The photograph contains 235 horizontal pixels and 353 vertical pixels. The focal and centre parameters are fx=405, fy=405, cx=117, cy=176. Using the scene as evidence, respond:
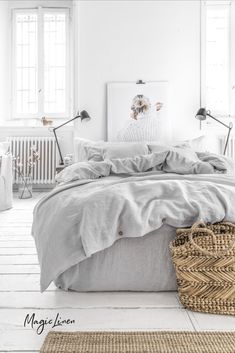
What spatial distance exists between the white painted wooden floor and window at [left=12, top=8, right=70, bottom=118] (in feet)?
12.6

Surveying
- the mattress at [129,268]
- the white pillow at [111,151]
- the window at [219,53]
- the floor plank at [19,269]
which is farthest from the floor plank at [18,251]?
the window at [219,53]

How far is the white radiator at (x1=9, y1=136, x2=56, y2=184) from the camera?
588 cm

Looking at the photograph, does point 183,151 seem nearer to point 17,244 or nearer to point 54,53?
point 17,244

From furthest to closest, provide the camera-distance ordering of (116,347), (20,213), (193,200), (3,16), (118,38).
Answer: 1. (3,16)
2. (118,38)
3. (20,213)
4. (193,200)
5. (116,347)

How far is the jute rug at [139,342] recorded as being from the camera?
5.21 feet

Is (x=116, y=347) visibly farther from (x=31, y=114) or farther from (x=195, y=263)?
(x=31, y=114)

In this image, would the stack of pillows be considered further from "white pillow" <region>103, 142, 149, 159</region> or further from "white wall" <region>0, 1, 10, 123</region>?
"white wall" <region>0, 1, 10, 123</region>

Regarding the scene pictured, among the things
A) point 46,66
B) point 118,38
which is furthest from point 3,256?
point 46,66

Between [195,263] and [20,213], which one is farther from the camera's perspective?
[20,213]

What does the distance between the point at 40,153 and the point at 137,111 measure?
1752mm

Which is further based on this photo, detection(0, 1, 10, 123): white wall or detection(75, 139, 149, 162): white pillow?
detection(0, 1, 10, 123): white wall

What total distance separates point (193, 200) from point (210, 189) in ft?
0.52

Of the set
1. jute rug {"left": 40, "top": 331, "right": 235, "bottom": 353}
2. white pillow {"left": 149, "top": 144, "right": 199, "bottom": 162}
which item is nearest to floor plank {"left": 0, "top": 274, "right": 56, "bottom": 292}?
jute rug {"left": 40, "top": 331, "right": 235, "bottom": 353}

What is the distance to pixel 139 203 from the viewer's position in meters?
2.25
